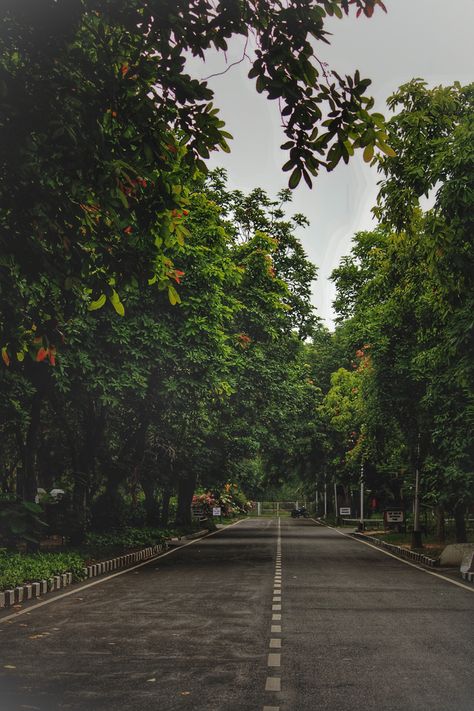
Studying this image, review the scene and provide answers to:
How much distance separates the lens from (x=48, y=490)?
47500 mm

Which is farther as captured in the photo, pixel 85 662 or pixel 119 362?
pixel 119 362

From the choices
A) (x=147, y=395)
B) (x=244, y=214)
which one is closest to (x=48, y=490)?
(x=244, y=214)

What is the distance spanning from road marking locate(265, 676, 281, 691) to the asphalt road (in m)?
0.02

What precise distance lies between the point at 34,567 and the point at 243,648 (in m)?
8.57

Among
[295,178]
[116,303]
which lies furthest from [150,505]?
[295,178]

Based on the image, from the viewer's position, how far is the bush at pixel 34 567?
15.5 meters

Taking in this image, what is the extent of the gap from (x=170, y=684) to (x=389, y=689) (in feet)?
6.07

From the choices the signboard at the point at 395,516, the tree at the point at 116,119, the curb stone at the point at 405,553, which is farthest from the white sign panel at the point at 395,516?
the tree at the point at 116,119

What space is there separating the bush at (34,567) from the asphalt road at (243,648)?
2.83ft

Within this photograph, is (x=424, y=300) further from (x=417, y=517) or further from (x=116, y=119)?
(x=116, y=119)

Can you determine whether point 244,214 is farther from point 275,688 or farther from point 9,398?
point 275,688

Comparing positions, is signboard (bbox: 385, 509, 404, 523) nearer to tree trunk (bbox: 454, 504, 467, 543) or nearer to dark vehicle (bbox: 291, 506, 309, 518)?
tree trunk (bbox: 454, 504, 467, 543)

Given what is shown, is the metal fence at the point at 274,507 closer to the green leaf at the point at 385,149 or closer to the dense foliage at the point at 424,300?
the dense foliage at the point at 424,300

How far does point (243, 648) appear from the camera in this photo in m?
9.65
